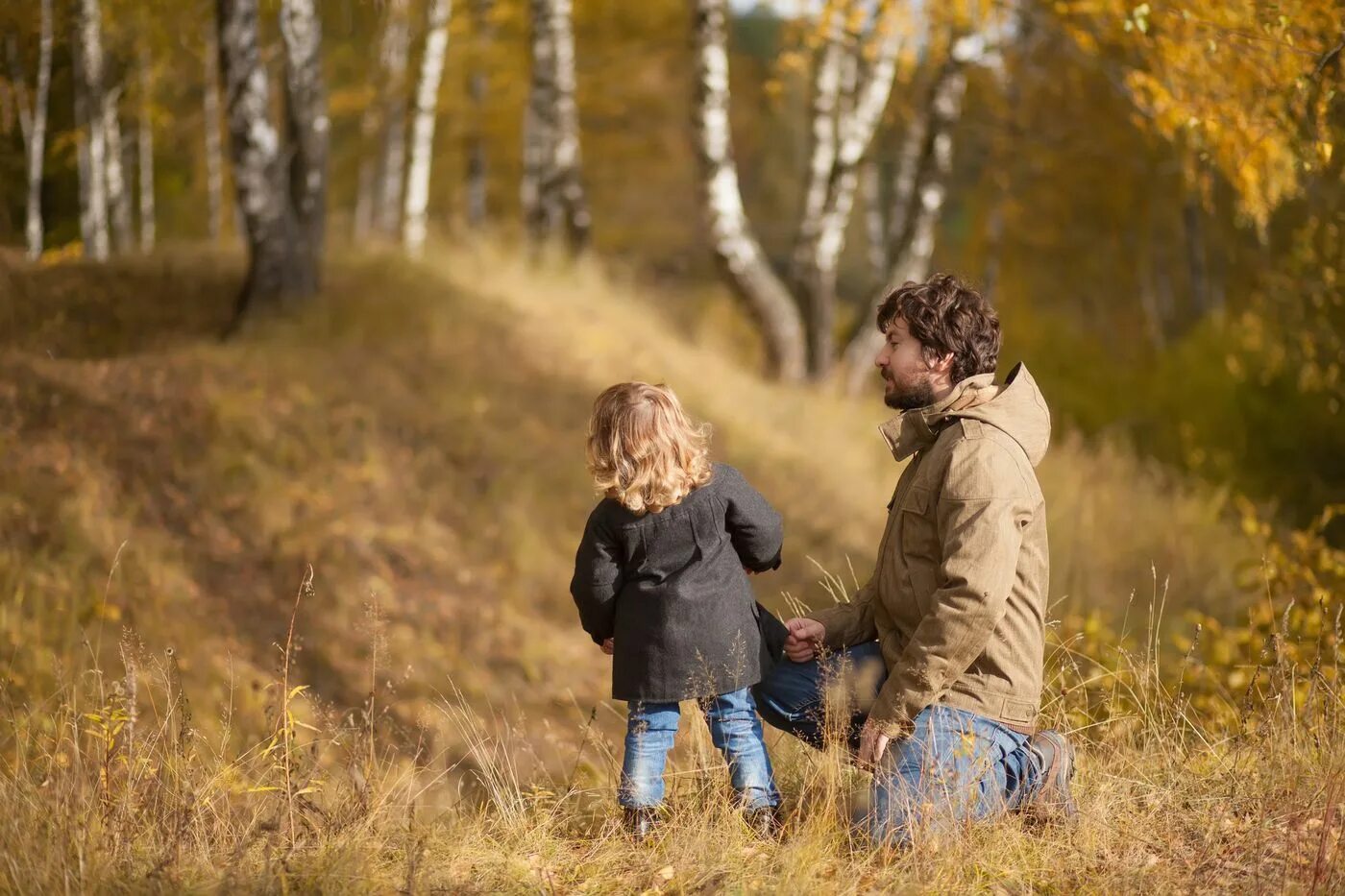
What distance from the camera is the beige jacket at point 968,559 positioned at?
314 cm

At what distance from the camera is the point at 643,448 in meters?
3.30

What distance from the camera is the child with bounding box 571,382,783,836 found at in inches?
131

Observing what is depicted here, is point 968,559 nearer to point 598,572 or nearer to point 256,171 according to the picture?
point 598,572

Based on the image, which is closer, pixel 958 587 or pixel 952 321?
pixel 958 587

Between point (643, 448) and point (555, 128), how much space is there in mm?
9213

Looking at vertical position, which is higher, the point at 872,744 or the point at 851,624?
the point at 851,624

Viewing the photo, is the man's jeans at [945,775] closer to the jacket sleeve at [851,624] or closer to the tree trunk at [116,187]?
the jacket sleeve at [851,624]

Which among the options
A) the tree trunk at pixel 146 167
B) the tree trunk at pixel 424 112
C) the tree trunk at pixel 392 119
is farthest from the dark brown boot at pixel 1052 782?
the tree trunk at pixel 392 119

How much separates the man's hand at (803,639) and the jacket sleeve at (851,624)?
3 cm

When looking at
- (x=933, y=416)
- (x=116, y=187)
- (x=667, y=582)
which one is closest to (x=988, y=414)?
(x=933, y=416)

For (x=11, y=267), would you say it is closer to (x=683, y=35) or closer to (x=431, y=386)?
(x=431, y=386)

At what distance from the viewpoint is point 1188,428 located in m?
10.6

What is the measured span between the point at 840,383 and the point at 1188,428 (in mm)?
3103

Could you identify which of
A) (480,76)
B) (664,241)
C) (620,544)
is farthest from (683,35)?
(620,544)
